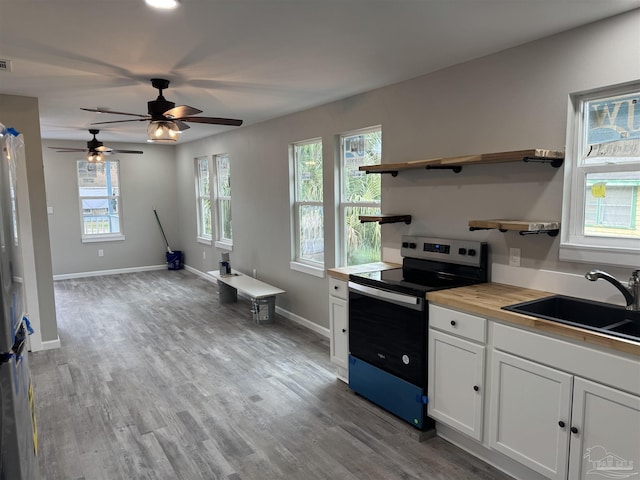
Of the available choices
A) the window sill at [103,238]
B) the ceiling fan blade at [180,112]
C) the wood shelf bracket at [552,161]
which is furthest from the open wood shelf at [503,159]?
the window sill at [103,238]

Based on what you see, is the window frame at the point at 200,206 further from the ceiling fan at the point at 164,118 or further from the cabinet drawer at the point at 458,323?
the cabinet drawer at the point at 458,323

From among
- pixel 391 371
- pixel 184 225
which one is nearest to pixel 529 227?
pixel 391 371

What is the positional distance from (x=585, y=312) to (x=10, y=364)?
262cm

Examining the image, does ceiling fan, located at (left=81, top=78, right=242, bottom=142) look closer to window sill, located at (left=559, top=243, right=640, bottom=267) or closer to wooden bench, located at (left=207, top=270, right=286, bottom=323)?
wooden bench, located at (left=207, top=270, right=286, bottom=323)

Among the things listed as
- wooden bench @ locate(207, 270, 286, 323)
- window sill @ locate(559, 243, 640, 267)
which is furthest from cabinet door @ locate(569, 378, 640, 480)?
wooden bench @ locate(207, 270, 286, 323)

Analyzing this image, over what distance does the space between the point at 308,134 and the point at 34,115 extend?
2.60m

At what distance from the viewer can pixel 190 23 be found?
229cm

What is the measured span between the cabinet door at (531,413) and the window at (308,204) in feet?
8.70

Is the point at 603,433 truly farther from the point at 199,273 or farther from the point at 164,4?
the point at 199,273

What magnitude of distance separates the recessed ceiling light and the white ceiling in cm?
4

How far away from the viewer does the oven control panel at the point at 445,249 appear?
290 centimetres

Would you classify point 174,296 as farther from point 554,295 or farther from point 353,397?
point 554,295

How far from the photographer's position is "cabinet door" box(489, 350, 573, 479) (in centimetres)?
201

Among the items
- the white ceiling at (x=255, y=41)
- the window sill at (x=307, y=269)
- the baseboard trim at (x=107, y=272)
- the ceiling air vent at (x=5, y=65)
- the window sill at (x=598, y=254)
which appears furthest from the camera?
the baseboard trim at (x=107, y=272)
